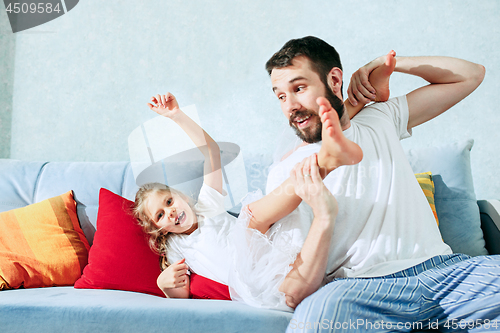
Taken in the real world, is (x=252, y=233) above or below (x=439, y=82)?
below

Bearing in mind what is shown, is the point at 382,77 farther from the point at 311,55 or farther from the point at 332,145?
Answer: the point at 332,145

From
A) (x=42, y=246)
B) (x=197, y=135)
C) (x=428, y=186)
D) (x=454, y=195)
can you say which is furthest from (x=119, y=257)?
(x=454, y=195)

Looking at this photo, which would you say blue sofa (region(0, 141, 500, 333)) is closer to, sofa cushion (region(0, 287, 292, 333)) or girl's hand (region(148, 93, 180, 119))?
sofa cushion (region(0, 287, 292, 333))

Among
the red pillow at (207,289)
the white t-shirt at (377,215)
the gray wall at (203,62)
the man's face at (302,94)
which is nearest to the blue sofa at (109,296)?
the red pillow at (207,289)

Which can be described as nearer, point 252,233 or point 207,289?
point 252,233

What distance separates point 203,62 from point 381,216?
48.7 inches

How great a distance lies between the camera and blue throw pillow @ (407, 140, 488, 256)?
116 cm

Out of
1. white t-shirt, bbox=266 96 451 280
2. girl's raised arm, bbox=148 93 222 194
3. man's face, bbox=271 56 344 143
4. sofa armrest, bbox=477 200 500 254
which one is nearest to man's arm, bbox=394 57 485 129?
white t-shirt, bbox=266 96 451 280

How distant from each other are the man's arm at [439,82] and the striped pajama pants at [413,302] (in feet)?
1.42

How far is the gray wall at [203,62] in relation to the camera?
5.14ft

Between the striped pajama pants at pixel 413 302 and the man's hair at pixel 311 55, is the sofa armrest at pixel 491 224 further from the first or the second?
the man's hair at pixel 311 55

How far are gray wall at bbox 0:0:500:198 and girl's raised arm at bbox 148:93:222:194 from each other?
413 mm

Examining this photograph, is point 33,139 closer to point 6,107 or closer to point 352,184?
point 6,107

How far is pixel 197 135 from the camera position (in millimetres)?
1179
